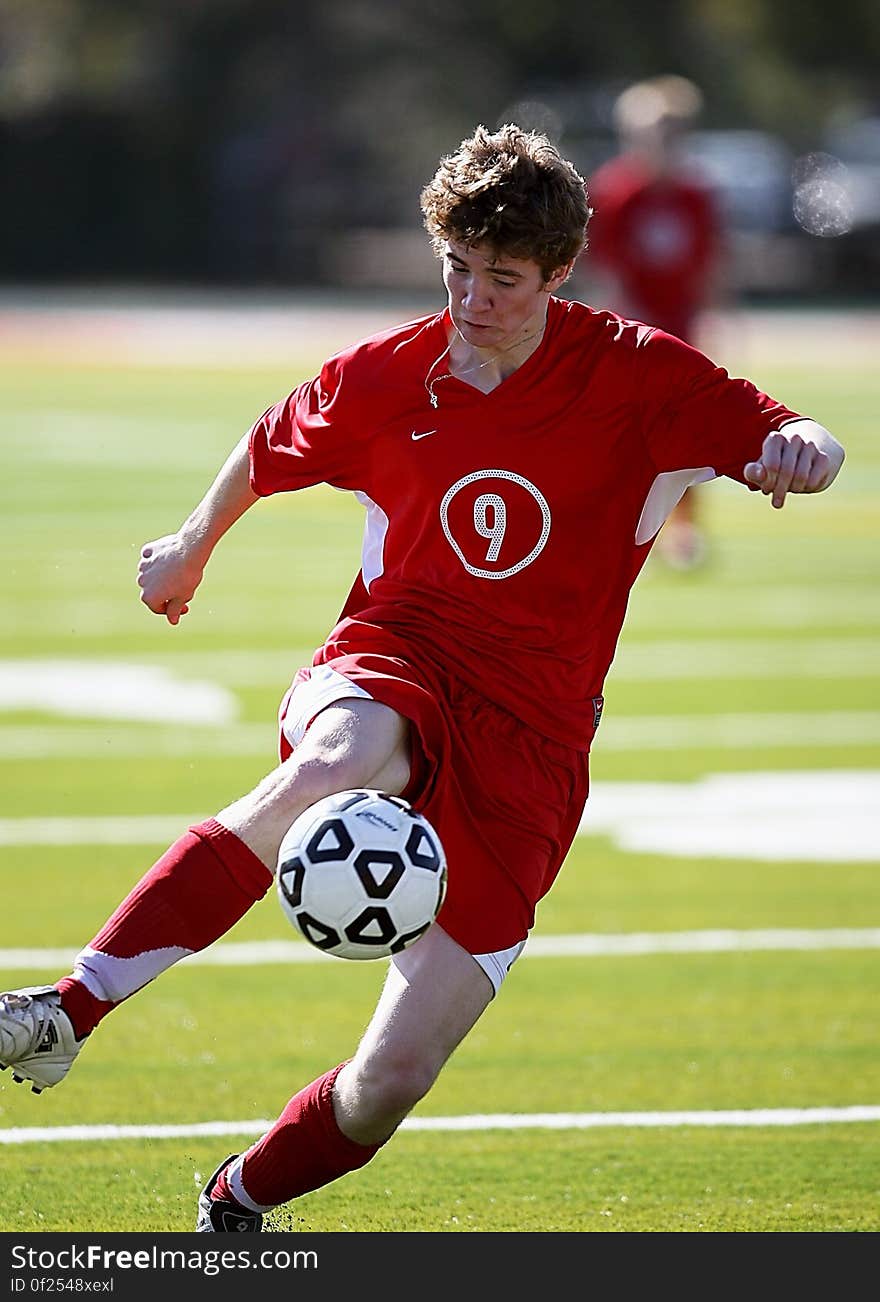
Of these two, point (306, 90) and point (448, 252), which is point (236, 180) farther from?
point (448, 252)

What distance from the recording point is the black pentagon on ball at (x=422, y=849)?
4020 mm

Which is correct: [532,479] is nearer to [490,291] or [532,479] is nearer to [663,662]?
[490,291]

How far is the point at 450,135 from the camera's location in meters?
47.1

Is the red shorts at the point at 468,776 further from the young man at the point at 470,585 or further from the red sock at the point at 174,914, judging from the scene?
the red sock at the point at 174,914

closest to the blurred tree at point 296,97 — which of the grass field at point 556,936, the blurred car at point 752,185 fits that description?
the blurred car at point 752,185

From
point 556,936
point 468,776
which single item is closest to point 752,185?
point 556,936

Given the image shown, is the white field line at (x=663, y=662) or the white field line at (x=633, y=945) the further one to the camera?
the white field line at (x=663, y=662)

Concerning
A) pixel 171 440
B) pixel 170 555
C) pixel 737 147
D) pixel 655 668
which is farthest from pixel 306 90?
pixel 170 555

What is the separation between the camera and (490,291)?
→ 14.3 feet

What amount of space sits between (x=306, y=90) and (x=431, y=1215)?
4522 centimetres

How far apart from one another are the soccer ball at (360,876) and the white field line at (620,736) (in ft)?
17.1

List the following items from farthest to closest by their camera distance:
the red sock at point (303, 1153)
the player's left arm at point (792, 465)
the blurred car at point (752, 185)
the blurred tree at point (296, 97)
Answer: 1. the blurred tree at point (296, 97)
2. the blurred car at point (752, 185)
3. the red sock at point (303, 1153)
4. the player's left arm at point (792, 465)

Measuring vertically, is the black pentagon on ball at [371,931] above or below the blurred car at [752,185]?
above

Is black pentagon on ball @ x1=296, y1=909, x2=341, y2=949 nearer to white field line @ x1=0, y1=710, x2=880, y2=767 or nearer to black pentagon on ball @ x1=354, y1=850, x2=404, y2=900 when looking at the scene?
black pentagon on ball @ x1=354, y1=850, x2=404, y2=900
